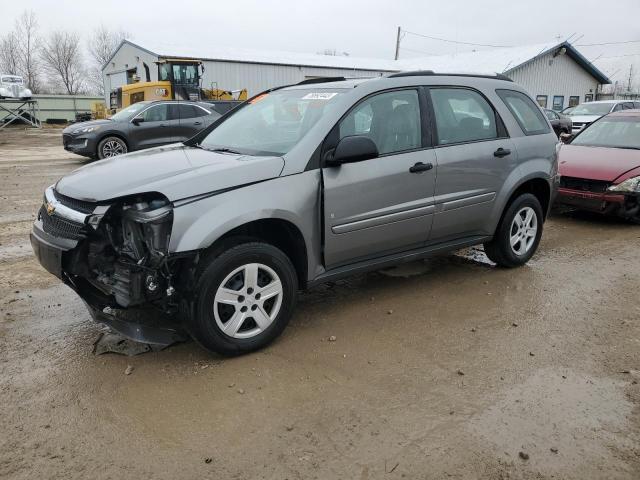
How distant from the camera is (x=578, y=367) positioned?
11.5 feet

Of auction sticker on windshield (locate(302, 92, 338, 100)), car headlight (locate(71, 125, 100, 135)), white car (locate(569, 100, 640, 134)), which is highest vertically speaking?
white car (locate(569, 100, 640, 134))

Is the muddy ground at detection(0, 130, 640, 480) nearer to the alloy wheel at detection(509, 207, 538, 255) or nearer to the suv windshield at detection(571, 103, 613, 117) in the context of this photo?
the alloy wheel at detection(509, 207, 538, 255)

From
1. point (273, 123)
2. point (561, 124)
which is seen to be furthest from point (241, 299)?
point (561, 124)

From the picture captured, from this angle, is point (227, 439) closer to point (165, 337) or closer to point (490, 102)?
point (165, 337)

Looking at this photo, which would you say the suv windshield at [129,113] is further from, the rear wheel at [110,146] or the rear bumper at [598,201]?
the rear bumper at [598,201]

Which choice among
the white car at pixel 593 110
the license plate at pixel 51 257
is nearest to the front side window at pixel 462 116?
the license plate at pixel 51 257

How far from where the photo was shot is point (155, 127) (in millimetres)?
13500

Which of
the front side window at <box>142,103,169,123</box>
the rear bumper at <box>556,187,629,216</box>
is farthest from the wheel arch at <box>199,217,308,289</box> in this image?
the front side window at <box>142,103,169,123</box>

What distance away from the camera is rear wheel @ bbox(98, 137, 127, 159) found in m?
12.9

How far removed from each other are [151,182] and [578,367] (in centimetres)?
307

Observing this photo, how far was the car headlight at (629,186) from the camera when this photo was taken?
707 cm

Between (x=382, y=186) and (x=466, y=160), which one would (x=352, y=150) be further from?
(x=466, y=160)

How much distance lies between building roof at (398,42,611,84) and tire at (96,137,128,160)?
2324 cm

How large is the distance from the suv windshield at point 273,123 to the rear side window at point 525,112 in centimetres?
200
